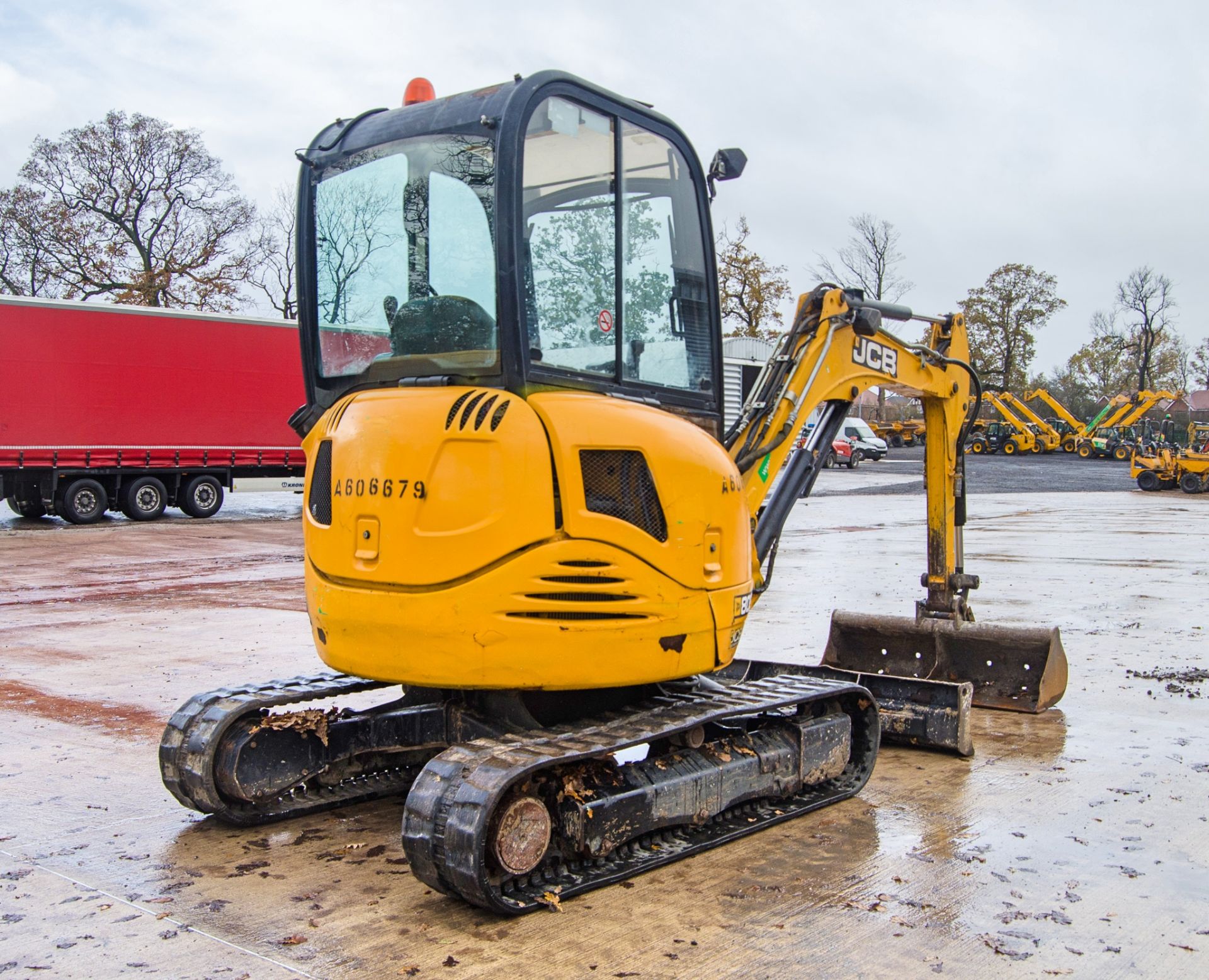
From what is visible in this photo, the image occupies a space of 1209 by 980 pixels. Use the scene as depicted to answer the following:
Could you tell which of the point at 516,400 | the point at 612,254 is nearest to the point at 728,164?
the point at 612,254

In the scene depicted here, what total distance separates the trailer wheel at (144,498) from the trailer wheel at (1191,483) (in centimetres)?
2673

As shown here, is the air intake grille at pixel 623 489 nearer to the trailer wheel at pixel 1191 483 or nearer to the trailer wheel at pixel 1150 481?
the trailer wheel at pixel 1191 483

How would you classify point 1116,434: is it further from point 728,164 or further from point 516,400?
point 516,400

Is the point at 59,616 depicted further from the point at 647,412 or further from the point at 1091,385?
the point at 1091,385

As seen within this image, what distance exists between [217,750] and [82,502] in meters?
18.0

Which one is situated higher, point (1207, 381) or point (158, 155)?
point (158, 155)

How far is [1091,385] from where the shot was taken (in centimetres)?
9025

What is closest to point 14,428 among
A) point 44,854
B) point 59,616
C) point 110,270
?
point 59,616

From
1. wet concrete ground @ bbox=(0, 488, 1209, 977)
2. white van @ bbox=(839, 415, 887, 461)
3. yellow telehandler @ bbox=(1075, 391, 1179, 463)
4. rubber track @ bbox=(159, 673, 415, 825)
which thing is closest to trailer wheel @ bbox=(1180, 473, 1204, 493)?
white van @ bbox=(839, 415, 887, 461)

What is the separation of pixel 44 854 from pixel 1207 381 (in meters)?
97.1

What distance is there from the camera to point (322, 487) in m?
4.66

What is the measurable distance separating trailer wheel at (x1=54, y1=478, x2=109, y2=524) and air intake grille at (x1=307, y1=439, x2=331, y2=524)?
18271mm

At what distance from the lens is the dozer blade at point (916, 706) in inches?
247

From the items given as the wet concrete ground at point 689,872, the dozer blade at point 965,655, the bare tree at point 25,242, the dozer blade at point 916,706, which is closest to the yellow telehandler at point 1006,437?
the bare tree at point 25,242
